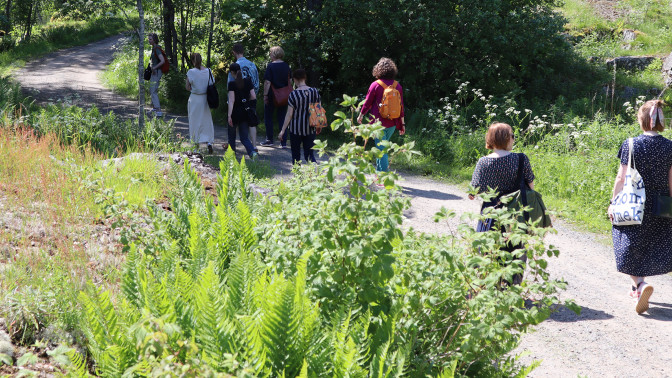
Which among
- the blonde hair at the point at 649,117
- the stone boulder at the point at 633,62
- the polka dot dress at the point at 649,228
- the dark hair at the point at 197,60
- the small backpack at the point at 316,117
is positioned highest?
the stone boulder at the point at 633,62

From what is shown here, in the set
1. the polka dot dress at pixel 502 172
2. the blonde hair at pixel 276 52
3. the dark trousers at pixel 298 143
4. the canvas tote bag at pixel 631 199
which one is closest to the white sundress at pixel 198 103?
the blonde hair at pixel 276 52

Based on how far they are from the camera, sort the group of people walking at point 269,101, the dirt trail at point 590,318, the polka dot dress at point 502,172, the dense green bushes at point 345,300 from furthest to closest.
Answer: the group of people walking at point 269,101 → the polka dot dress at point 502,172 → the dirt trail at point 590,318 → the dense green bushes at point 345,300

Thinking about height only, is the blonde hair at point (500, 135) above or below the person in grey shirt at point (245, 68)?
below

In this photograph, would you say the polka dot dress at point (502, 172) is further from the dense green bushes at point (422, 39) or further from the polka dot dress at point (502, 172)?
the dense green bushes at point (422, 39)

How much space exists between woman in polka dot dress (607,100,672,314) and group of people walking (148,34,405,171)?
2778 millimetres

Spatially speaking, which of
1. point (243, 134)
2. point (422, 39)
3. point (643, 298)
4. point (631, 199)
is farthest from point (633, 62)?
point (643, 298)

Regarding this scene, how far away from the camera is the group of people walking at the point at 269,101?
779 cm

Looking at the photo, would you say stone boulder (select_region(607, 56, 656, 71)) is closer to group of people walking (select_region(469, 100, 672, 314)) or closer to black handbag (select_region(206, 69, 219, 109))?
black handbag (select_region(206, 69, 219, 109))

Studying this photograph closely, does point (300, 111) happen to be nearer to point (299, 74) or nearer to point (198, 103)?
point (299, 74)

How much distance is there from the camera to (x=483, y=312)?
2918mm

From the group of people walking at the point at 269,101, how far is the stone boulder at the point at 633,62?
10.5 meters

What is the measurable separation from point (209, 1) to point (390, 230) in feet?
45.6

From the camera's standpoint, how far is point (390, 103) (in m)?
7.69

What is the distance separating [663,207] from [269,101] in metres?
7.91
